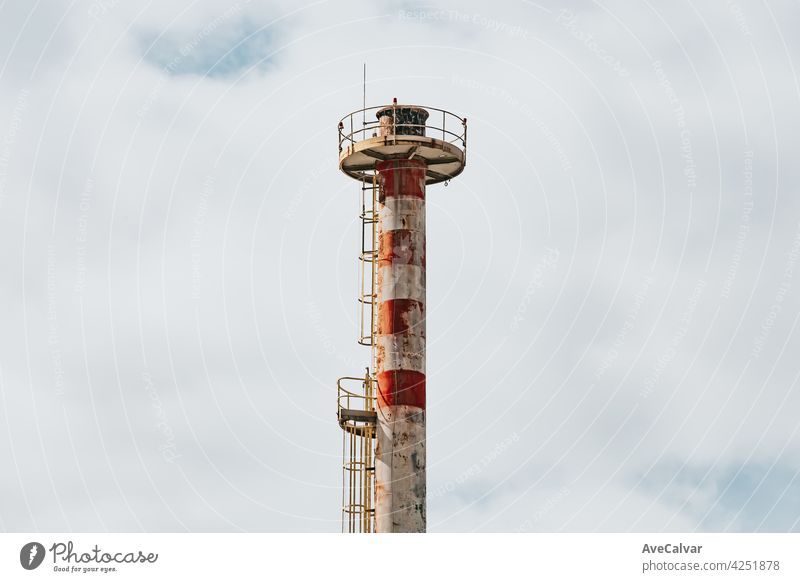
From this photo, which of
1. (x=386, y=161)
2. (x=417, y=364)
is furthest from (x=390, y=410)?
(x=386, y=161)

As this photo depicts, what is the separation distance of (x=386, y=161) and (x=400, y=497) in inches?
488

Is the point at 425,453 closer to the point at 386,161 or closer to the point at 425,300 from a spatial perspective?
the point at 425,300

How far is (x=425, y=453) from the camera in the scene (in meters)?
72.8

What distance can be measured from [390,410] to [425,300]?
423cm

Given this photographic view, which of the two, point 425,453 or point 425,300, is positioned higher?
point 425,300
